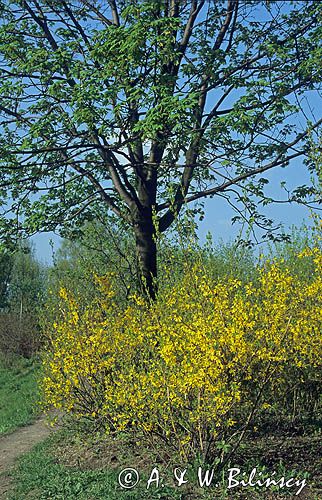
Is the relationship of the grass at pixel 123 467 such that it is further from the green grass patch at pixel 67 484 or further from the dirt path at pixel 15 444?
the dirt path at pixel 15 444

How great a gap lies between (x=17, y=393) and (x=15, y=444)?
4.71 metres

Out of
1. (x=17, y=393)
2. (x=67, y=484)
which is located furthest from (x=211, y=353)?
(x=17, y=393)

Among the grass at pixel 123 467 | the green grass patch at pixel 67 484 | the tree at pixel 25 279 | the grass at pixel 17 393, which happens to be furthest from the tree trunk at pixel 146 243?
the tree at pixel 25 279

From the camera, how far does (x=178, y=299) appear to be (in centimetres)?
526

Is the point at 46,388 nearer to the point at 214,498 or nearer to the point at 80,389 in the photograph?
the point at 80,389

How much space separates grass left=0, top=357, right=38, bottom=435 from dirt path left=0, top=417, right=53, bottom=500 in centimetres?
26

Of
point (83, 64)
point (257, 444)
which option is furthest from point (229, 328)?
point (83, 64)

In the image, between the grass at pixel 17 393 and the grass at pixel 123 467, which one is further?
the grass at pixel 17 393

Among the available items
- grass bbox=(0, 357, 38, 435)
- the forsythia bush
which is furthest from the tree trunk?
the forsythia bush

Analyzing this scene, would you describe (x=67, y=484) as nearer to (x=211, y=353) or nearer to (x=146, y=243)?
(x=211, y=353)

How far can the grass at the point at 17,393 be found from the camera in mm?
9492

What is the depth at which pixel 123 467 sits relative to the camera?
18.2ft

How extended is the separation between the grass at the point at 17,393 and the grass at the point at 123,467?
121cm

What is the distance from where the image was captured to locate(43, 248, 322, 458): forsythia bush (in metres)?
4.64
